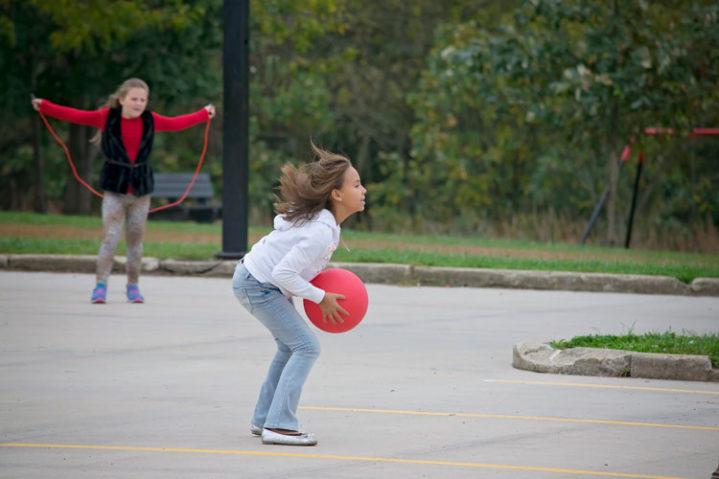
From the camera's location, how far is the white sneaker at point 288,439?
7395 millimetres

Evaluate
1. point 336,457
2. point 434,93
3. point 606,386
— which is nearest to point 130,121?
point 606,386

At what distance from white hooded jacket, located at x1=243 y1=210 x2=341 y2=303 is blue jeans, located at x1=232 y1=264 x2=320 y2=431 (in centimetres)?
6

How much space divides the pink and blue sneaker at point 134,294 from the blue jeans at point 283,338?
21.3ft

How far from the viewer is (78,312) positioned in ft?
43.3

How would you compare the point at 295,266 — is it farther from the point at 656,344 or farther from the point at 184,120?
the point at 184,120

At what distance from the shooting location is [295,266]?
734cm

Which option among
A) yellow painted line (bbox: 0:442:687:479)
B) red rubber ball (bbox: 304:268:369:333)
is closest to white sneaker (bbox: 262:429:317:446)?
yellow painted line (bbox: 0:442:687:479)

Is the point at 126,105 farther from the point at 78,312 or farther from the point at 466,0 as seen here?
the point at 466,0

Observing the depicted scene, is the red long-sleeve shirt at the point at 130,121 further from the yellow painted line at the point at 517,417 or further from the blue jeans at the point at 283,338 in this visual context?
the blue jeans at the point at 283,338

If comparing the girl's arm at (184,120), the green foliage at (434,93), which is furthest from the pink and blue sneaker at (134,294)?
the green foliage at (434,93)

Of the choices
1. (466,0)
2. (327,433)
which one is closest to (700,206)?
(466,0)

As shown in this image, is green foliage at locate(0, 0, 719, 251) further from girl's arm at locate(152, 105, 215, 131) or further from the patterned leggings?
the patterned leggings

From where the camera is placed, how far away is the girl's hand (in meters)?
7.46

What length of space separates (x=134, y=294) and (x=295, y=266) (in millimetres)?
6924
